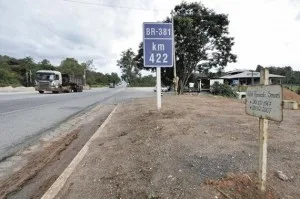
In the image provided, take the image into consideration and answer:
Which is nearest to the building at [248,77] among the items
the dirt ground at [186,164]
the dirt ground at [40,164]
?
the dirt ground at [40,164]

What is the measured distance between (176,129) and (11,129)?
19.7 ft

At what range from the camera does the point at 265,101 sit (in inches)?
157

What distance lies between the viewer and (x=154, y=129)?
8.45 m

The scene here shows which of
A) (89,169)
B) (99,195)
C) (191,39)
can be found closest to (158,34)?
(89,169)

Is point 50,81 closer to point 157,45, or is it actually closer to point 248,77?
point 157,45

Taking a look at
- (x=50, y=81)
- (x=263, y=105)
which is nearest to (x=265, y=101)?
(x=263, y=105)

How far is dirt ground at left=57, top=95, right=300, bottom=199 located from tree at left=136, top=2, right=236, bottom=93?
87.0ft

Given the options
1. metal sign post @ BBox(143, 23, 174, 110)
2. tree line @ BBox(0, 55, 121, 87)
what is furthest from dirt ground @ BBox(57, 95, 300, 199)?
tree line @ BBox(0, 55, 121, 87)

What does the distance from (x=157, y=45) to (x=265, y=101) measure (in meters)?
8.65

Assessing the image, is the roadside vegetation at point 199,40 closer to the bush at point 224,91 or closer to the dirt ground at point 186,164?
the bush at point 224,91

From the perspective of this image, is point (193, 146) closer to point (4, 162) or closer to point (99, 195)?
point (99, 195)

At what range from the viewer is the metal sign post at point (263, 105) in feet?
12.4

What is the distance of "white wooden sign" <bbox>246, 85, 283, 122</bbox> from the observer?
12.3 ft

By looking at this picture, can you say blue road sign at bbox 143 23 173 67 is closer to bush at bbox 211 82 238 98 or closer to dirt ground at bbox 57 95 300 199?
dirt ground at bbox 57 95 300 199
